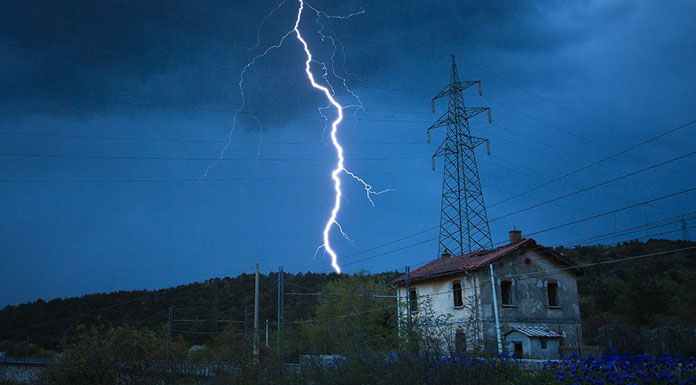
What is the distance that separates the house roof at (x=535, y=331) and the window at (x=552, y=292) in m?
1.84

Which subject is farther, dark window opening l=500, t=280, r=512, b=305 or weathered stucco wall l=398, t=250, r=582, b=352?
dark window opening l=500, t=280, r=512, b=305

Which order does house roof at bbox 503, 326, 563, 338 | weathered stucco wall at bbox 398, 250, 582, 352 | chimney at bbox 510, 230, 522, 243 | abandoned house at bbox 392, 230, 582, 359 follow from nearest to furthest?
house roof at bbox 503, 326, 563, 338 < abandoned house at bbox 392, 230, 582, 359 < weathered stucco wall at bbox 398, 250, 582, 352 < chimney at bbox 510, 230, 522, 243

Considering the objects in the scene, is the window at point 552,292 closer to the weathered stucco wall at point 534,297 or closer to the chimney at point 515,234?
the weathered stucco wall at point 534,297

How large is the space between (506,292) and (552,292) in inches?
136

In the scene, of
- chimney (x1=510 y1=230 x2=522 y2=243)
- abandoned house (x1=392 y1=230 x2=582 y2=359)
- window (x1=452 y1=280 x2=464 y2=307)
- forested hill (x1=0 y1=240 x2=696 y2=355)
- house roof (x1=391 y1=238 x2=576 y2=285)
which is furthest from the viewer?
forested hill (x1=0 y1=240 x2=696 y2=355)

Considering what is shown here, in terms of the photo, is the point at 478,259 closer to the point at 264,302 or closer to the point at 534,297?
the point at 534,297

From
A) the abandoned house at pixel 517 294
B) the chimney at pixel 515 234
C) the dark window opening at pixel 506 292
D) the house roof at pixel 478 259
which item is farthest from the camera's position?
the chimney at pixel 515 234

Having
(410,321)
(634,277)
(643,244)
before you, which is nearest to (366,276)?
(634,277)

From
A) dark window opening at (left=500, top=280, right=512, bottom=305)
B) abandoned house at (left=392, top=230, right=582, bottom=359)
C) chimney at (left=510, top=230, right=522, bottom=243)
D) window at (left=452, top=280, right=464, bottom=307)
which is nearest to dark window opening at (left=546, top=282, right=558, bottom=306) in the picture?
abandoned house at (left=392, top=230, right=582, bottom=359)

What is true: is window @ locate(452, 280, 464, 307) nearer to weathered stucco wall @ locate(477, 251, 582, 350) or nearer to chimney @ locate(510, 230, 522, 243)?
weathered stucco wall @ locate(477, 251, 582, 350)

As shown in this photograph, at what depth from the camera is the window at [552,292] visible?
31.2 m

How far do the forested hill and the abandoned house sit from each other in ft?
24.3

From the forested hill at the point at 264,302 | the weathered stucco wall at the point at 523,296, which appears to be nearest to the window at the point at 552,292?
the weathered stucco wall at the point at 523,296

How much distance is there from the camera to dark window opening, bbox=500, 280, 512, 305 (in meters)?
29.7
